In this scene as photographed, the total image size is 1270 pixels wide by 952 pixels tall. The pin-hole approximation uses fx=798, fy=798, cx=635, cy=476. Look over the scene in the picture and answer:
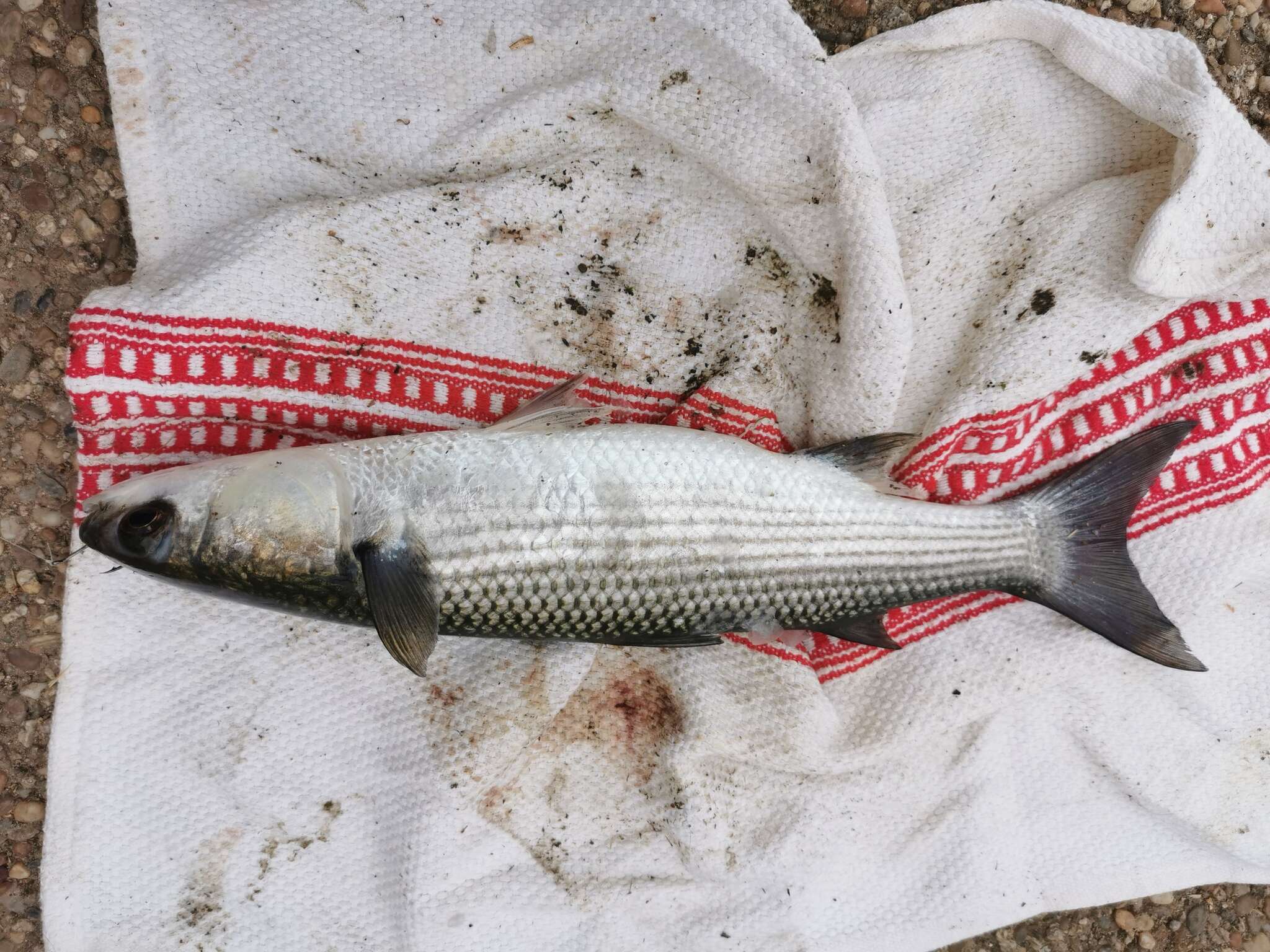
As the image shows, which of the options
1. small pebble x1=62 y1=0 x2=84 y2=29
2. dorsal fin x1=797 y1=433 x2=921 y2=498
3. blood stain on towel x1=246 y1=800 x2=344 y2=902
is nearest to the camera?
dorsal fin x1=797 y1=433 x2=921 y2=498

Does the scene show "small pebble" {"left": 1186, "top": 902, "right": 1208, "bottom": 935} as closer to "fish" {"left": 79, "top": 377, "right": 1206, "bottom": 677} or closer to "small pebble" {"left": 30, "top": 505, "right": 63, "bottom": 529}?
"fish" {"left": 79, "top": 377, "right": 1206, "bottom": 677}

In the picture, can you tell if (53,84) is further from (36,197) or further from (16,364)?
(16,364)

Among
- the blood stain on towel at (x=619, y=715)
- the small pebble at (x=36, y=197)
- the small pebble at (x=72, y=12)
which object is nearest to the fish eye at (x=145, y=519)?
the small pebble at (x=36, y=197)

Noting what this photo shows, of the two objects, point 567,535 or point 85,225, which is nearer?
point 567,535

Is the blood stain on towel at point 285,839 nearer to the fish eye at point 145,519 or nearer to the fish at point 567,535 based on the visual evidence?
the fish at point 567,535

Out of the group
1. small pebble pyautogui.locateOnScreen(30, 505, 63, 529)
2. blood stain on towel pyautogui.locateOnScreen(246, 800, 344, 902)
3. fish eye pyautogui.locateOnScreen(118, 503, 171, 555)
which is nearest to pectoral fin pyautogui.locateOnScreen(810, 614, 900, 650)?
blood stain on towel pyautogui.locateOnScreen(246, 800, 344, 902)

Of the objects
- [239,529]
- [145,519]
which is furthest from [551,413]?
[145,519]

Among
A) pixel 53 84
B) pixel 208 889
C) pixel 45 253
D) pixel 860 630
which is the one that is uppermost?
pixel 53 84
